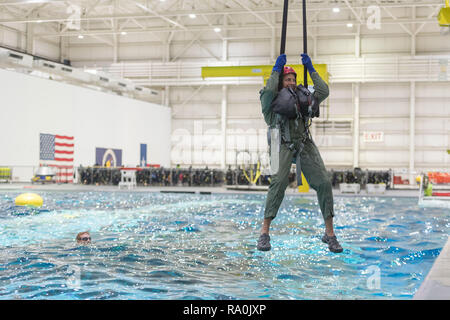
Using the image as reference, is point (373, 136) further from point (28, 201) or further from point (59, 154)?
point (28, 201)

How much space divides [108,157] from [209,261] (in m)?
25.0

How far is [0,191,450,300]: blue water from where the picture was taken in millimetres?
3514

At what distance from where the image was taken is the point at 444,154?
29.6 meters

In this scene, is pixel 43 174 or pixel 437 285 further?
pixel 43 174

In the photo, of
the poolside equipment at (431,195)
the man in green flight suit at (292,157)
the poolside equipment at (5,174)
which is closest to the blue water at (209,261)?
the man in green flight suit at (292,157)

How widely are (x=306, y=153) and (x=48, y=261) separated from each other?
8.40ft

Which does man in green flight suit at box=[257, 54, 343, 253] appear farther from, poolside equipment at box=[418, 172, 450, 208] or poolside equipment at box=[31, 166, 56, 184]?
poolside equipment at box=[31, 166, 56, 184]

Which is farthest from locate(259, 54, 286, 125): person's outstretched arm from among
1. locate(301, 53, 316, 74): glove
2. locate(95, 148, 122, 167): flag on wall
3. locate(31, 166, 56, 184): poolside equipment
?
locate(95, 148, 122, 167): flag on wall

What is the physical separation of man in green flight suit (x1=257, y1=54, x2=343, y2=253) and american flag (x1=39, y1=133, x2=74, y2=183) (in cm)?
2187

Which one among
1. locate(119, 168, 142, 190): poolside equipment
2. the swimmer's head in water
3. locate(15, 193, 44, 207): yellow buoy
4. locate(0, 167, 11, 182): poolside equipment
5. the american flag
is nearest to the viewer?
the swimmer's head in water

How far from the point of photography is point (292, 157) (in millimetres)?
4922

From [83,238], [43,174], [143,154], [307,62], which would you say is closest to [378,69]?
[143,154]

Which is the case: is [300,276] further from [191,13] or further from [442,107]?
[442,107]
